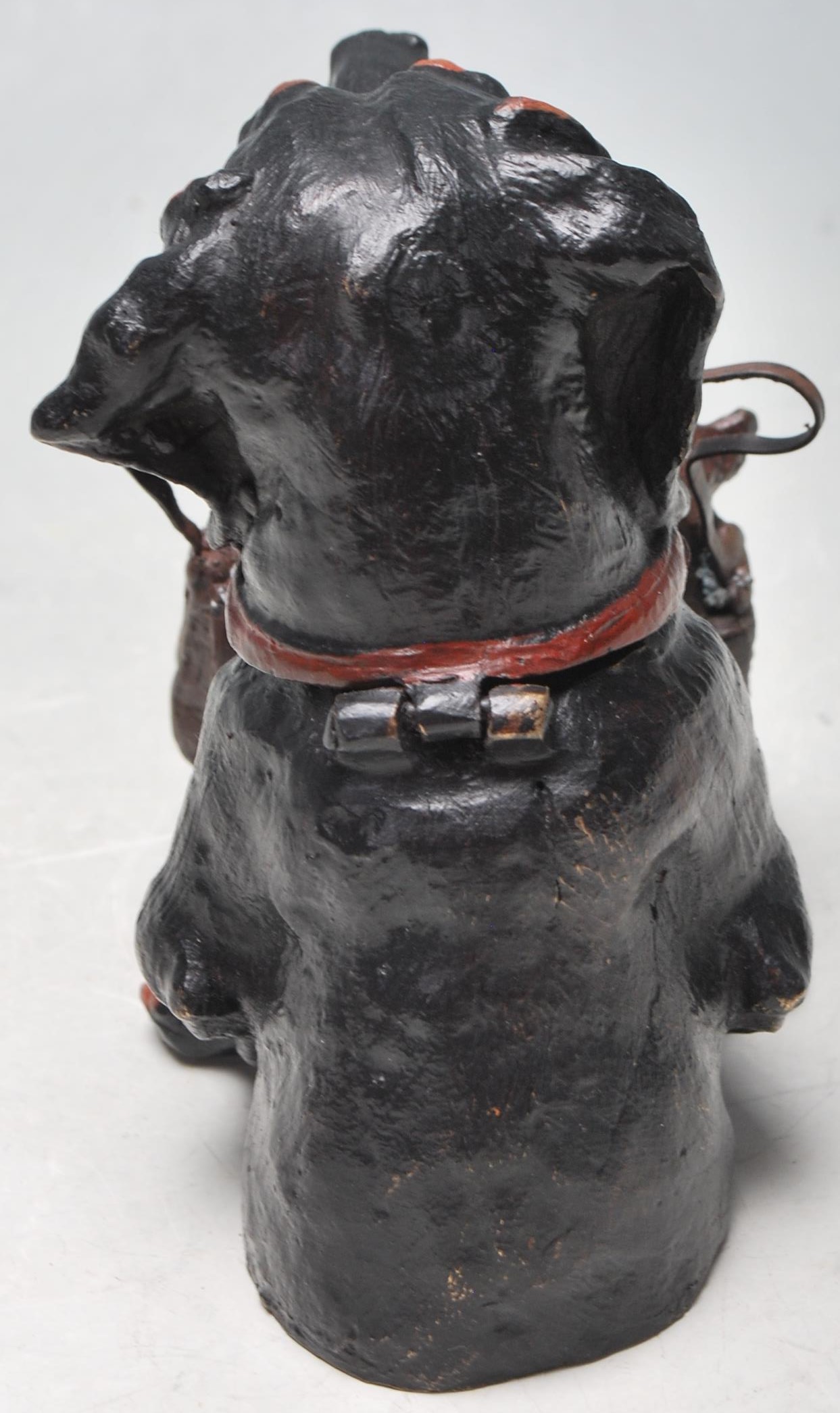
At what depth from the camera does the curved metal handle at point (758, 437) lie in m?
1.67

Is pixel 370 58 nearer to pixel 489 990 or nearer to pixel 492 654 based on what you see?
pixel 492 654

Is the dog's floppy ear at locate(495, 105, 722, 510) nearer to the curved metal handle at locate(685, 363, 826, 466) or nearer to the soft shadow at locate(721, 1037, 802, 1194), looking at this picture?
the curved metal handle at locate(685, 363, 826, 466)

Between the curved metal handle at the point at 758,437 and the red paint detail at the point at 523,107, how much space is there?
405mm

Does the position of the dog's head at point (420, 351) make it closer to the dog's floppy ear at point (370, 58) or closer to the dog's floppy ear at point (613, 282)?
the dog's floppy ear at point (613, 282)

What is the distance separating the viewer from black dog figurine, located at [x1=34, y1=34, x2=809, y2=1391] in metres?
1.28

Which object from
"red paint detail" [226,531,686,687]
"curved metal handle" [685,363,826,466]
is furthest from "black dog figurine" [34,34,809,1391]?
"curved metal handle" [685,363,826,466]

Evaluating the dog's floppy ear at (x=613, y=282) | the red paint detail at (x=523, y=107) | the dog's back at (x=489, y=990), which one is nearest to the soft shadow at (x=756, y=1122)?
the dog's back at (x=489, y=990)

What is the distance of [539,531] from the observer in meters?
1.32

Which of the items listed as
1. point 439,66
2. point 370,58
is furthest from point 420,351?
point 370,58

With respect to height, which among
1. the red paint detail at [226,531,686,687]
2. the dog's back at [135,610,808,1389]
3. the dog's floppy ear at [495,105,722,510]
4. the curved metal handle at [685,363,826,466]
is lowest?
the dog's back at [135,610,808,1389]

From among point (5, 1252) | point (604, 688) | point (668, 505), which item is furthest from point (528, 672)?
point (5, 1252)

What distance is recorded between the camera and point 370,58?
1525 mm

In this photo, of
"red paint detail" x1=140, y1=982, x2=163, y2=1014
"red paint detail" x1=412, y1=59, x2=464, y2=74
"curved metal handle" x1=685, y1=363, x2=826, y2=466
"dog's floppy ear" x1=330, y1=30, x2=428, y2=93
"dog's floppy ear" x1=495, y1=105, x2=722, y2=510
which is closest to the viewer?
"dog's floppy ear" x1=495, y1=105, x2=722, y2=510

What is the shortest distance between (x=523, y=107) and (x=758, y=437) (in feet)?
1.72
